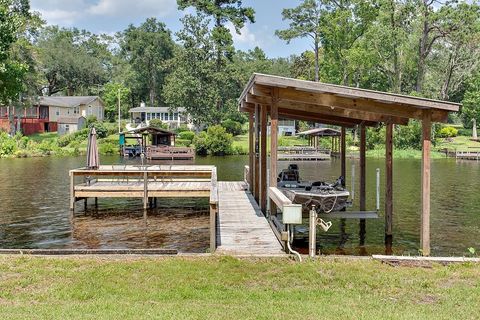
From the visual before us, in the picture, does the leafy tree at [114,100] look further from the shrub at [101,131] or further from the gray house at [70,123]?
the shrub at [101,131]

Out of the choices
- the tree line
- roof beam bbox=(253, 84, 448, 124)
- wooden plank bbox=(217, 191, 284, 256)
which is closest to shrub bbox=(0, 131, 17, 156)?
the tree line

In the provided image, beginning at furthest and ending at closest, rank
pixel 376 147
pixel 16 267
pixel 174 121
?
pixel 174 121
pixel 376 147
pixel 16 267

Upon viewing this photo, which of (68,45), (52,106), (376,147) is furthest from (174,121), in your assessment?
(376,147)

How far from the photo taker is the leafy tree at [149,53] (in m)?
78.8

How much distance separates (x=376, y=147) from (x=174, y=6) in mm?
29881

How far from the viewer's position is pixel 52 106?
66.9m

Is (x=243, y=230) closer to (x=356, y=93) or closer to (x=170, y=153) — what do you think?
(x=356, y=93)

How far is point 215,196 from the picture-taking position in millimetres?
10500

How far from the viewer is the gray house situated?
66500 mm

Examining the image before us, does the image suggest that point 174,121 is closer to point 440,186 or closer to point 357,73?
point 357,73

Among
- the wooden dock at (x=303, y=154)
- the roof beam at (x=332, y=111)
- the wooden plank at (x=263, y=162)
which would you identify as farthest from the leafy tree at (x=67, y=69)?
the roof beam at (x=332, y=111)

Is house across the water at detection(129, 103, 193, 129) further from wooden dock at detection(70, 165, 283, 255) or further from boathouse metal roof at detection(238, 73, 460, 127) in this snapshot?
boathouse metal roof at detection(238, 73, 460, 127)

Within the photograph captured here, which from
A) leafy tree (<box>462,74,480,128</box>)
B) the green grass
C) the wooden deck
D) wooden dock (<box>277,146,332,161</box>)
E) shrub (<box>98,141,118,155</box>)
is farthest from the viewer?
leafy tree (<box>462,74,480,128</box>)

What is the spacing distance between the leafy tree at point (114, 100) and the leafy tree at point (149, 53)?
2693mm
